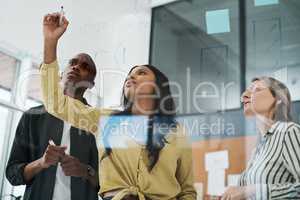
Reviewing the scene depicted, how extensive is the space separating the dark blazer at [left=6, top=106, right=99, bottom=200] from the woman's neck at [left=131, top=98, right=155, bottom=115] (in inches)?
5.0

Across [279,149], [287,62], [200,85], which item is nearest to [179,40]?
[200,85]

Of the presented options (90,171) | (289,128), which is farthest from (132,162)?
(289,128)

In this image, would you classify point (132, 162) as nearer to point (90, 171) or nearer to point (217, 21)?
point (90, 171)

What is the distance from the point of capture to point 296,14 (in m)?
0.86

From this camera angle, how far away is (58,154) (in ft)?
2.91

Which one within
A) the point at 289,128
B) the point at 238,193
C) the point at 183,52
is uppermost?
the point at 183,52

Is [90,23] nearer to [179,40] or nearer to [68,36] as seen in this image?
[68,36]

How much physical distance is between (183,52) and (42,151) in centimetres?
43

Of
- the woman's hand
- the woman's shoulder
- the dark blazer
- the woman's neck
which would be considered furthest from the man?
the woman's shoulder

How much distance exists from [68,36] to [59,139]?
268mm

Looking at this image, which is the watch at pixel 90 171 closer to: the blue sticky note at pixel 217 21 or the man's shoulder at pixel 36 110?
the man's shoulder at pixel 36 110

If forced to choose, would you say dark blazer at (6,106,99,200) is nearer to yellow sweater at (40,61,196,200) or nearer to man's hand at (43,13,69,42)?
yellow sweater at (40,61,196,200)

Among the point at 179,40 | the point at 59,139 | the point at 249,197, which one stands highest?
the point at 179,40

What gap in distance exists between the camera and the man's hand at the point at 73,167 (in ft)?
2.86
